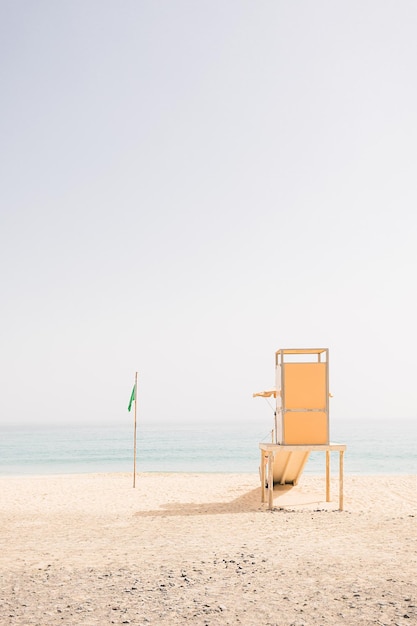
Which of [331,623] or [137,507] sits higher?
[331,623]

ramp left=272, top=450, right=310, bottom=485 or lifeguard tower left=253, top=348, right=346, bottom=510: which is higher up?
lifeguard tower left=253, top=348, right=346, bottom=510

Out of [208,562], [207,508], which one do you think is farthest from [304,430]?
[208,562]

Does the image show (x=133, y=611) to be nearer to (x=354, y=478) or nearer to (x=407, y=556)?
(x=407, y=556)

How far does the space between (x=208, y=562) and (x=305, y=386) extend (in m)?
7.56

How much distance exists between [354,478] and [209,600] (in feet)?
63.8

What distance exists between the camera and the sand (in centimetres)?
694

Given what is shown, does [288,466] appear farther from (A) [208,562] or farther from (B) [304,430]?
(A) [208,562]

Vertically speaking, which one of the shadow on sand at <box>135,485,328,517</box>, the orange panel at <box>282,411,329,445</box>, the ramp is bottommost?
the shadow on sand at <box>135,485,328,517</box>

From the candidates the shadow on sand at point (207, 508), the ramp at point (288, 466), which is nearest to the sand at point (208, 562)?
the shadow on sand at point (207, 508)

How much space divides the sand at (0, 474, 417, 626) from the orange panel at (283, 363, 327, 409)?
2908mm

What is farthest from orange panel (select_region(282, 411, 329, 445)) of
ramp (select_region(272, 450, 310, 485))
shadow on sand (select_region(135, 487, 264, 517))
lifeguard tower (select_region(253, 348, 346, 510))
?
ramp (select_region(272, 450, 310, 485))

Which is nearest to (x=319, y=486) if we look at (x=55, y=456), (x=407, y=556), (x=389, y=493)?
(x=389, y=493)

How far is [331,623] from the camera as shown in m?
6.50

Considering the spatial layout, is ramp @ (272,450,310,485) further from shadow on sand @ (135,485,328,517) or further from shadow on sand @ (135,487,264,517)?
shadow on sand @ (135,487,264,517)
